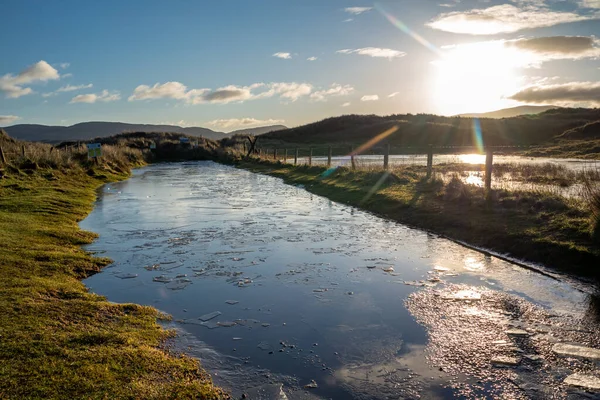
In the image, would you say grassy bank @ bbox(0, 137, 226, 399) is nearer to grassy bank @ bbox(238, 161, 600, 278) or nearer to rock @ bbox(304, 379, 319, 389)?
rock @ bbox(304, 379, 319, 389)

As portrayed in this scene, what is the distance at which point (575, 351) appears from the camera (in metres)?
5.79

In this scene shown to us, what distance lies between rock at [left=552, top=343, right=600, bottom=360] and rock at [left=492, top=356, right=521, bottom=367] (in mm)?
636

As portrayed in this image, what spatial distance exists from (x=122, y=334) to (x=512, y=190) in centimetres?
1306

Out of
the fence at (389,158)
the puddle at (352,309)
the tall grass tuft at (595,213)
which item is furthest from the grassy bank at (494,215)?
the fence at (389,158)

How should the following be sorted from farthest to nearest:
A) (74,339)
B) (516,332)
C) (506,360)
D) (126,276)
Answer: (126,276), (516,332), (506,360), (74,339)

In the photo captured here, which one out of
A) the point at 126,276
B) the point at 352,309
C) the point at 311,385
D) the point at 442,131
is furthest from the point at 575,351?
the point at 442,131

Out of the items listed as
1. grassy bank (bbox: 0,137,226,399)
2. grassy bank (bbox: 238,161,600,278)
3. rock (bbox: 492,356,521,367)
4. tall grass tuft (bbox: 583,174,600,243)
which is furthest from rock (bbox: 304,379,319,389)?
tall grass tuft (bbox: 583,174,600,243)

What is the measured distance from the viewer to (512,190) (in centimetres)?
1473

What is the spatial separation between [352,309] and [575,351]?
320 centimetres

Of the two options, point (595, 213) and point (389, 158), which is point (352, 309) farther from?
point (389, 158)

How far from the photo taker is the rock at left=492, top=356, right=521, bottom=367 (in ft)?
18.2

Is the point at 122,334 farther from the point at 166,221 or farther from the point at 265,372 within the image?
the point at 166,221

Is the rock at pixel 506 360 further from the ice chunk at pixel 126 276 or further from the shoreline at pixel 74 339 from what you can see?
the ice chunk at pixel 126 276

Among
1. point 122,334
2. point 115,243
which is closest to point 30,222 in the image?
point 115,243
